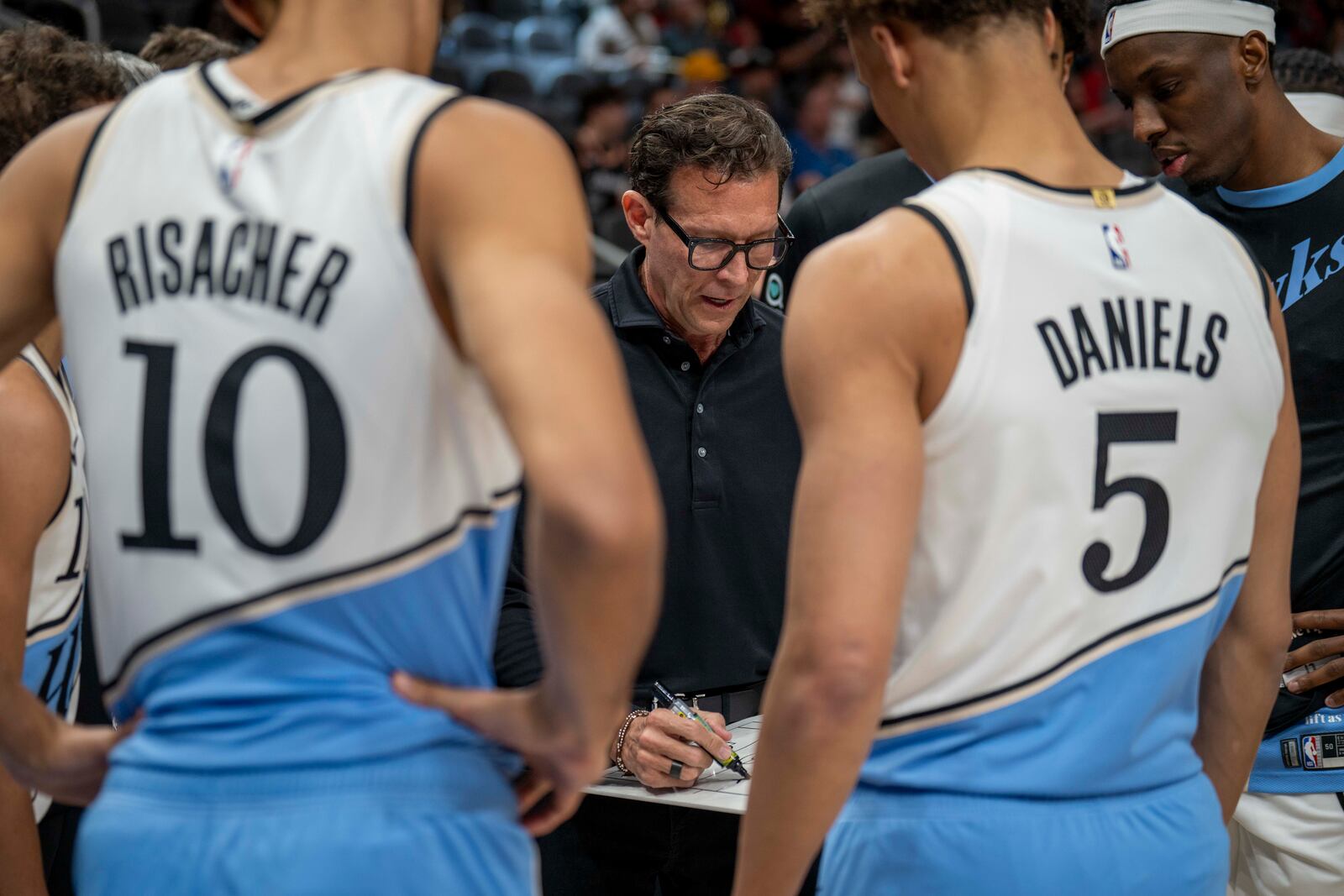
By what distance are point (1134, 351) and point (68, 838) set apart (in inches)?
81.9

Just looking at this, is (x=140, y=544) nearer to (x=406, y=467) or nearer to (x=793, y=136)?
(x=406, y=467)

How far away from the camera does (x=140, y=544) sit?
55.0 inches

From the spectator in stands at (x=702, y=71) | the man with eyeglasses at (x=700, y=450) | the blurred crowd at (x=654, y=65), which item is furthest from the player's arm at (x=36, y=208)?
the spectator in stands at (x=702, y=71)

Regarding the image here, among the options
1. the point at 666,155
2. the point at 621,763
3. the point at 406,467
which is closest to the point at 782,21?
the point at 666,155

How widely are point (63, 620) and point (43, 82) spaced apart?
3.02ft

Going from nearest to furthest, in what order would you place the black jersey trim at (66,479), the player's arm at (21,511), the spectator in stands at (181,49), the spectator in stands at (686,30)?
the player's arm at (21,511), the black jersey trim at (66,479), the spectator in stands at (181,49), the spectator in stands at (686,30)

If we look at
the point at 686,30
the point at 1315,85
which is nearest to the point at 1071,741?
the point at 1315,85

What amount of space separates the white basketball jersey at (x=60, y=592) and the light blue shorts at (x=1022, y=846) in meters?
1.34

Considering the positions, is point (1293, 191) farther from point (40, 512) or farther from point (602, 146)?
point (602, 146)

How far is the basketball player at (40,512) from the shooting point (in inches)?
76.6

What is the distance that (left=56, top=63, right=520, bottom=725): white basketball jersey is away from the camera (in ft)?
4.36

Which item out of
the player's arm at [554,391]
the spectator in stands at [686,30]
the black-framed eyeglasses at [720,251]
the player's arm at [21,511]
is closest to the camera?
the player's arm at [554,391]

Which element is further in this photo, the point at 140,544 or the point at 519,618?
the point at 519,618

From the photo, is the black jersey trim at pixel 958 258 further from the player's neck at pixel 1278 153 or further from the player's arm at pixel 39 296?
the player's neck at pixel 1278 153
